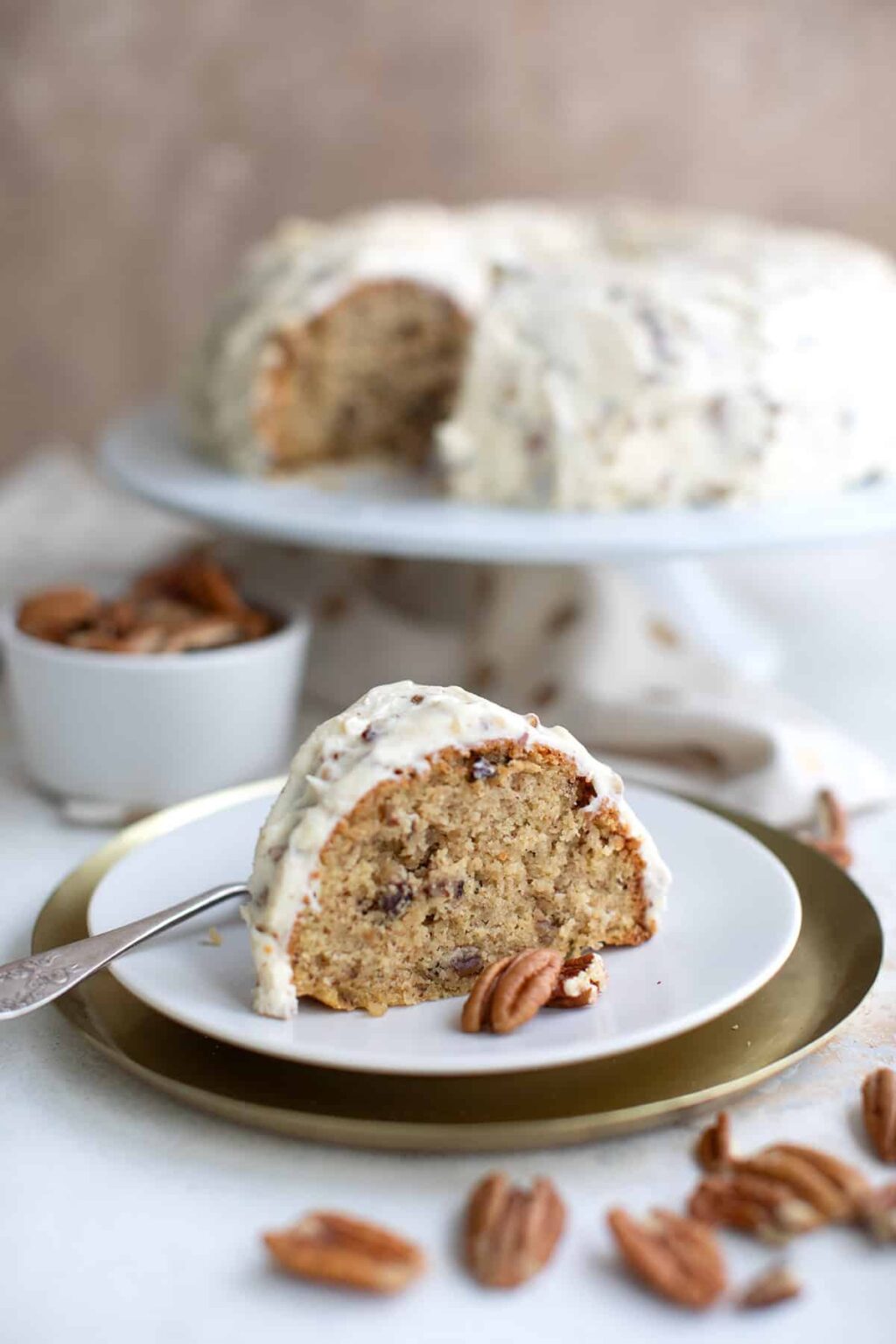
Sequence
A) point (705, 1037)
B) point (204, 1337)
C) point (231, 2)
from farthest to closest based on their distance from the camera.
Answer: point (231, 2)
point (705, 1037)
point (204, 1337)

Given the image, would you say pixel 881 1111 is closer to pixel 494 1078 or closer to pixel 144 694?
pixel 494 1078

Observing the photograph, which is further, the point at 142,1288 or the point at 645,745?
the point at 645,745

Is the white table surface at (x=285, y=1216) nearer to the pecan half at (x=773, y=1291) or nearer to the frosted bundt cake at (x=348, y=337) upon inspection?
→ the pecan half at (x=773, y=1291)

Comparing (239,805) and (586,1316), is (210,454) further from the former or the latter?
(586,1316)

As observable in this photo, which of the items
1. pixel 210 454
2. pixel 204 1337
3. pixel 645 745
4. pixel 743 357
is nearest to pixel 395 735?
pixel 204 1337

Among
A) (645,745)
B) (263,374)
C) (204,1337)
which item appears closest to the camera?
(204,1337)
